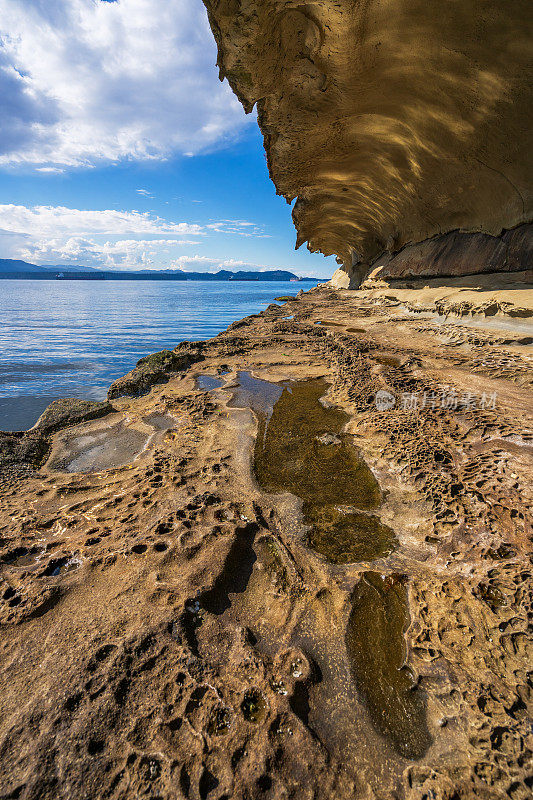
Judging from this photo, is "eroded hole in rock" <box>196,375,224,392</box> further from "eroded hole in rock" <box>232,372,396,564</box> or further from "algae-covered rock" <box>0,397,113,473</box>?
"algae-covered rock" <box>0,397,113,473</box>

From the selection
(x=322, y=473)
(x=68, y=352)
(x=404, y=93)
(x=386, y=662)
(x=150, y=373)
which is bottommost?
(x=68, y=352)

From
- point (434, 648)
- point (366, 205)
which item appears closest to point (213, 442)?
point (434, 648)

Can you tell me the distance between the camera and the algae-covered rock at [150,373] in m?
6.59

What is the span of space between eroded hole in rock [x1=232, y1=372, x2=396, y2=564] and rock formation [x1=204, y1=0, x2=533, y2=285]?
23.4 ft

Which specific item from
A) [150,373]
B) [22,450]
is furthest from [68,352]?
[22,450]

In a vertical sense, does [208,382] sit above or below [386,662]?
above

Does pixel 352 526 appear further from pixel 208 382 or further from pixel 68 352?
pixel 68 352

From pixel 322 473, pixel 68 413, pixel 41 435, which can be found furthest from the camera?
pixel 68 413

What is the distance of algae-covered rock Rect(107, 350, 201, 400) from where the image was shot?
659cm

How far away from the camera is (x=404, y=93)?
8.11 meters

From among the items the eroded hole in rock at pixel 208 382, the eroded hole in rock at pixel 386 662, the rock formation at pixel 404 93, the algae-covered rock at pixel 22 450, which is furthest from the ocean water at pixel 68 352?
the rock formation at pixel 404 93

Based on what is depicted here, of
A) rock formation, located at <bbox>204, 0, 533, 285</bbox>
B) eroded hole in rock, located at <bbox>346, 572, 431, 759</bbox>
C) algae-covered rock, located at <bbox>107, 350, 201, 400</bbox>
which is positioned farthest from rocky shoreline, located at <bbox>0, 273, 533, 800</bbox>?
rock formation, located at <bbox>204, 0, 533, 285</bbox>

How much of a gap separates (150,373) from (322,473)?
16.8 ft

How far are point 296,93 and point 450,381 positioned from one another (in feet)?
28.6
